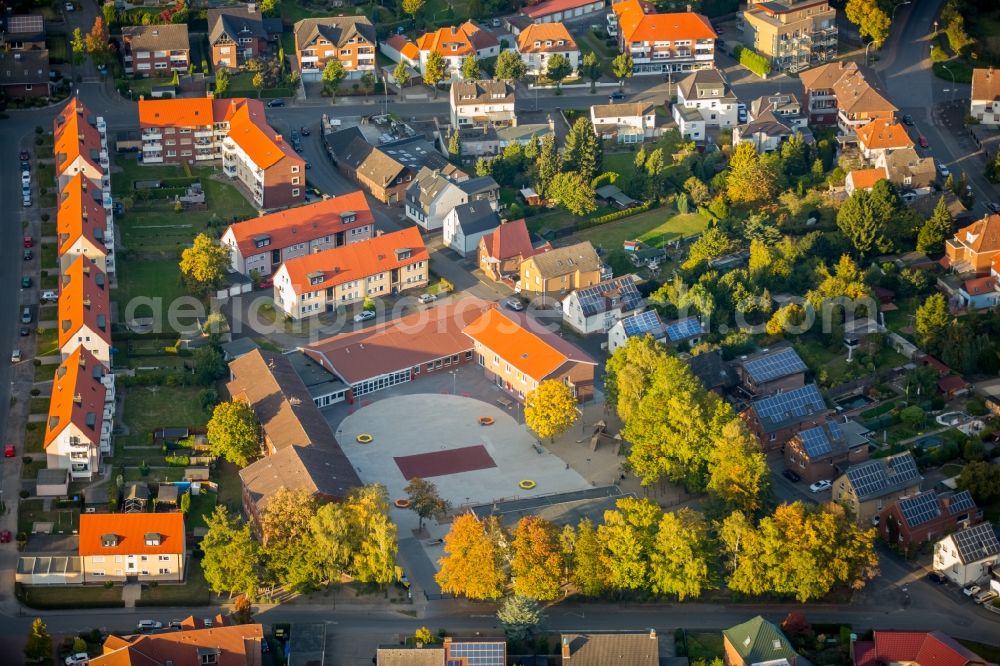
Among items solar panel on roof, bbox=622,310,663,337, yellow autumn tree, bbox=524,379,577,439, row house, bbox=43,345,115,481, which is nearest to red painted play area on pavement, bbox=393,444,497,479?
yellow autumn tree, bbox=524,379,577,439

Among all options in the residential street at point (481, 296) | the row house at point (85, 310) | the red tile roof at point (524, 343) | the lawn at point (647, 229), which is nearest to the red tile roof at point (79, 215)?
the row house at point (85, 310)

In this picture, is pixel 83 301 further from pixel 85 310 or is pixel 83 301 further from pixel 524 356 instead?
pixel 524 356

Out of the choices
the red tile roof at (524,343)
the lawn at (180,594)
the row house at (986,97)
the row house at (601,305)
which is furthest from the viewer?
the row house at (986,97)

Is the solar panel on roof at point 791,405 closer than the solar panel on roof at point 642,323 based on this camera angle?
Yes

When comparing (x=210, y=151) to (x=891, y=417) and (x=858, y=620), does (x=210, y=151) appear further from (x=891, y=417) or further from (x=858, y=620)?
(x=858, y=620)

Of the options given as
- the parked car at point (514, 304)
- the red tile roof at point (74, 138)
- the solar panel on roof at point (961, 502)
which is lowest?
the solar panel on roof at point (961, 502)

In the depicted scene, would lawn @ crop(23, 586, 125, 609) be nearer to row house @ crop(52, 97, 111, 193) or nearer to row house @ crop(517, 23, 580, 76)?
row house @ crop(52, 97, 111, 193)

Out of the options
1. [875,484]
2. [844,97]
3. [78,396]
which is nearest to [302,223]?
[78,396]

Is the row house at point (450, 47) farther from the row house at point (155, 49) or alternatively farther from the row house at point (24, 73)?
the row house at point (24, 73)
